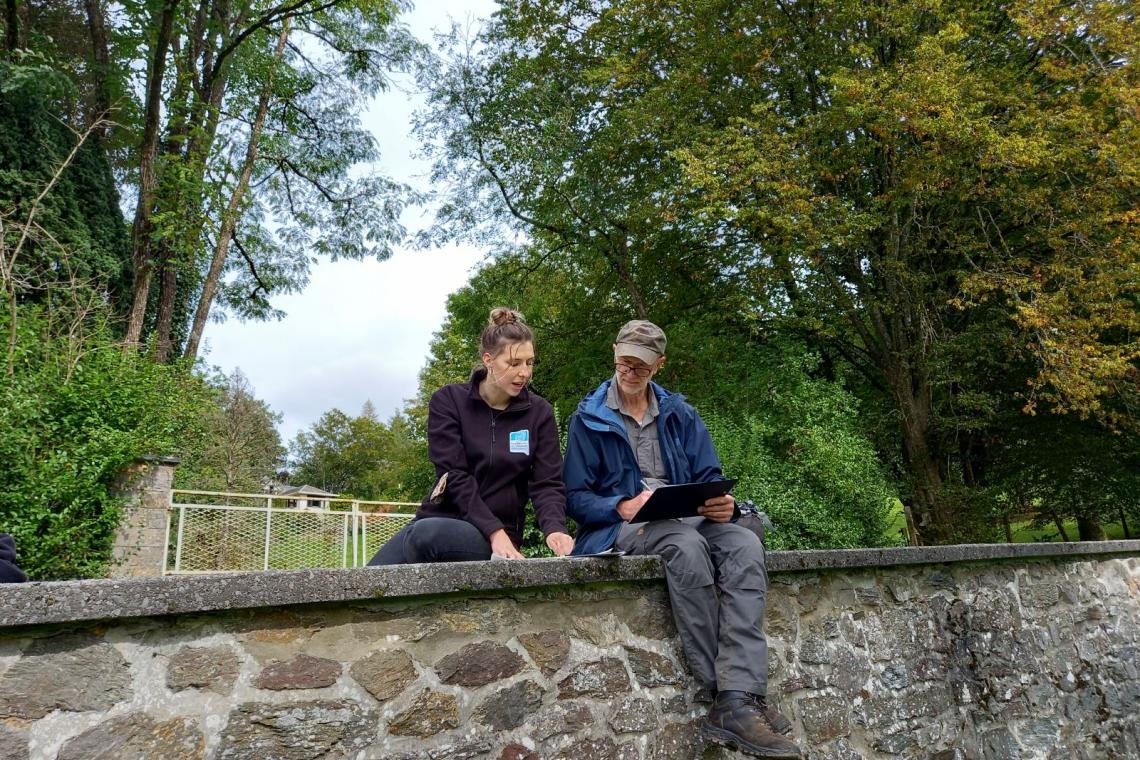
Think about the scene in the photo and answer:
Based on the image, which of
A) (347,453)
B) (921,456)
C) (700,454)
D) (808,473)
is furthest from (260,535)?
(347,453)

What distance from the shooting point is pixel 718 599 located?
2.74m

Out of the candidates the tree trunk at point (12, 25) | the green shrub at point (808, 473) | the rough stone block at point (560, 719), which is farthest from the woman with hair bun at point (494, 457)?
the tree trunk at point (12, 25)

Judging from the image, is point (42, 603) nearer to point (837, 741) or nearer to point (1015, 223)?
point (837, 741)

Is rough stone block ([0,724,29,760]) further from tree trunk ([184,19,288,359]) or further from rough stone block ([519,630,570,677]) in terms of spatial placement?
tree trunk ([184,19,288,359])

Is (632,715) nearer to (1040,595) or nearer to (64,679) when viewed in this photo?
(64,679)

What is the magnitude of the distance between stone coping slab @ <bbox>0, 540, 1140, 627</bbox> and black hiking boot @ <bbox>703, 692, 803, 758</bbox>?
0.44m

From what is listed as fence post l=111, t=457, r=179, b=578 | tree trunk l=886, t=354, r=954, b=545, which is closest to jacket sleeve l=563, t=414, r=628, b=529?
fence post l=111, t=457, r=179, b=578

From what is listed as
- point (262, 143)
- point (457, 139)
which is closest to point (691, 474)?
point (457, 139)

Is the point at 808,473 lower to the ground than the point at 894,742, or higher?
higher

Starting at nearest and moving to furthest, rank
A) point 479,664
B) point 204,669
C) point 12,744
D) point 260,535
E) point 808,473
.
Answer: point 12,744 → point 204,669 → point 479,664 → point 808,473 → point 260,535

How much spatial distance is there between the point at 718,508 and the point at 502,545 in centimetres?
75

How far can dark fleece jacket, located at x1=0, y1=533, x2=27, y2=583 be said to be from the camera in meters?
2.00

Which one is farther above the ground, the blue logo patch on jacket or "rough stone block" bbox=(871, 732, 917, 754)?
the blue logo patch on jacket

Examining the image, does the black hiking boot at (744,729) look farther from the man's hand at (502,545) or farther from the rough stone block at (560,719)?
the man's hand at (502,545)
